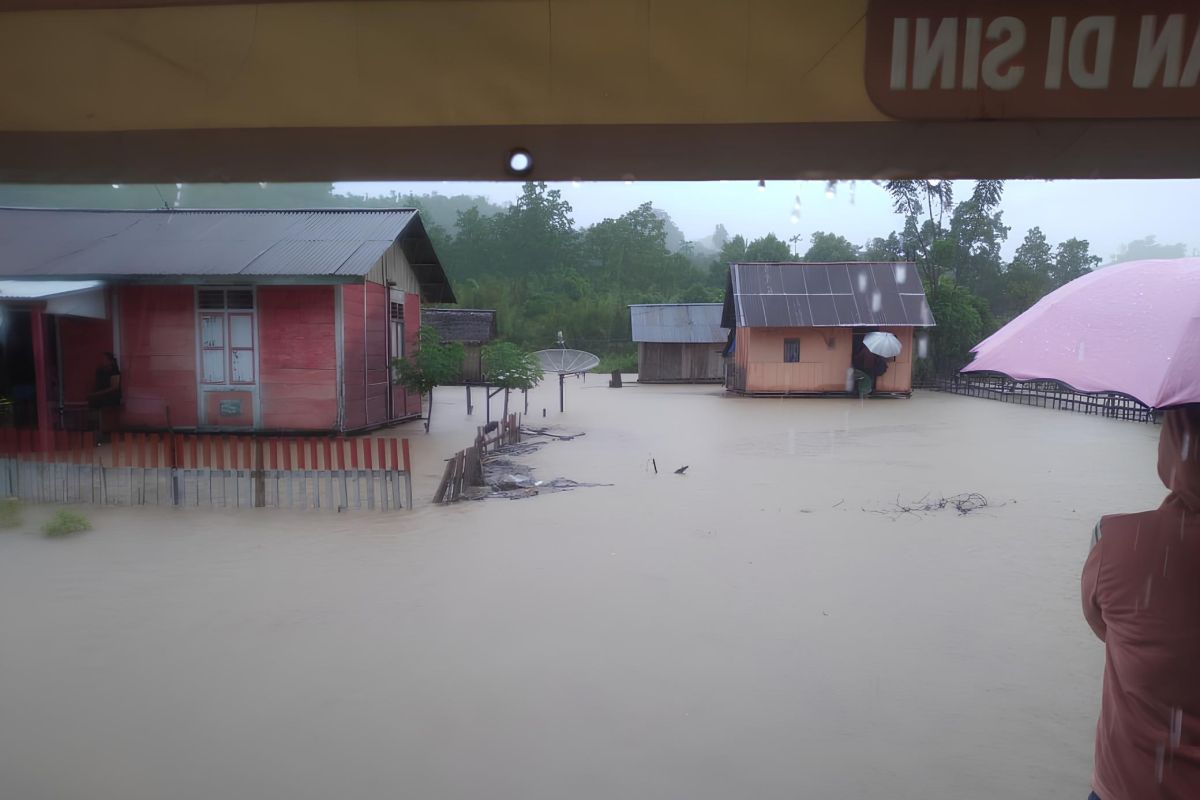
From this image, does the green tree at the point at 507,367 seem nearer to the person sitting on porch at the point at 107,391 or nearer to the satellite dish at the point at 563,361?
the satellite dish at the point at 563,361

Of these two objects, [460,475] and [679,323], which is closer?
[460,475]

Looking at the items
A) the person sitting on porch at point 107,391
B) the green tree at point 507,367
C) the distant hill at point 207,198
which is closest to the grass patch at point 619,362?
the distant hill at point 207,198

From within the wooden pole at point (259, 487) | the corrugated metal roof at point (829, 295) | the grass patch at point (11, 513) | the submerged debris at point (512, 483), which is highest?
the corrugated metal roof at point (829, 295)

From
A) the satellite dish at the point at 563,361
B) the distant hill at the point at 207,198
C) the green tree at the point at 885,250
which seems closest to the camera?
the distant hill at the point at 207,198

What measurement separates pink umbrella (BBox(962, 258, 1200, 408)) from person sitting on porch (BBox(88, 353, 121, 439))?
13697 millimetres

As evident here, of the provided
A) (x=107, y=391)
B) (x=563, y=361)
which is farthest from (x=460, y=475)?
(x=563, y=361)

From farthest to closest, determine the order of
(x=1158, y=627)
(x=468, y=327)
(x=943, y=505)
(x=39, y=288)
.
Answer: (x=468, y=327)
(x=39, y=288)
(x=943, y=505)
(x=1158, y=627)

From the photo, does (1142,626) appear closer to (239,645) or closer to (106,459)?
(239,645)

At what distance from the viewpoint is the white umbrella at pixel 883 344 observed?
22.7m

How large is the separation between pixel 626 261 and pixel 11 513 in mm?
39238

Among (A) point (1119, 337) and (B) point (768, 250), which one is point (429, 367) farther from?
(B) point (768, 250)

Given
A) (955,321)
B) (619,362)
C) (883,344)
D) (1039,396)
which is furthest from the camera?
(619,362)

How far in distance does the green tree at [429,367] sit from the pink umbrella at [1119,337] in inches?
484

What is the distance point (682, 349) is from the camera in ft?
104
